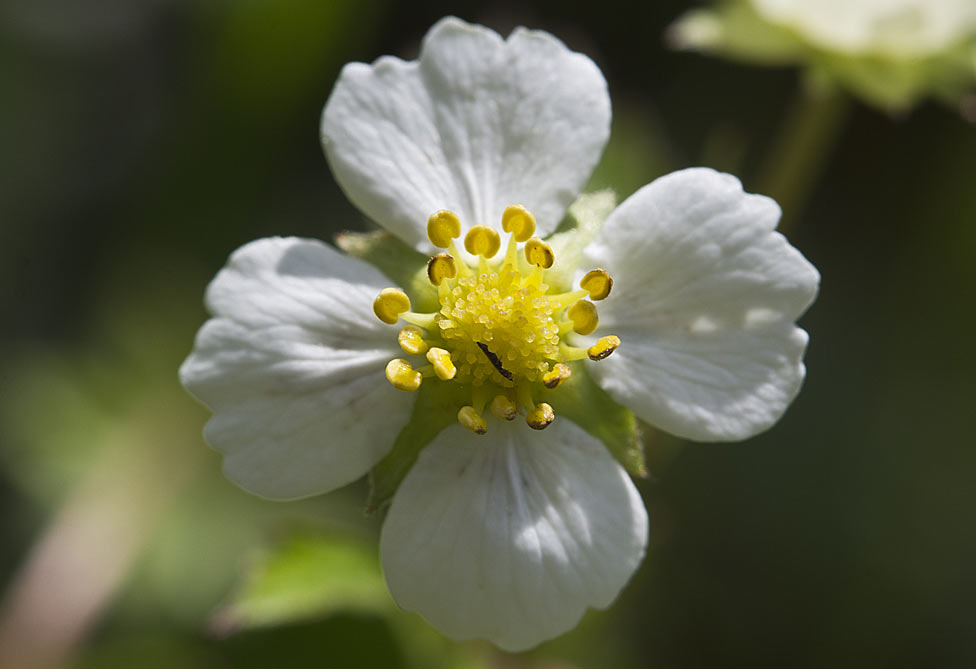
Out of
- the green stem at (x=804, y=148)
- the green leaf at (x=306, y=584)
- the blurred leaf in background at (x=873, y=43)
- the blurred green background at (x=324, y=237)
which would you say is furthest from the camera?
the blurred green background at (x=324, y=237)

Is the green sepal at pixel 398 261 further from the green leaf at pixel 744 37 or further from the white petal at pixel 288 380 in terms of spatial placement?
the green leaf at pixel 744 37

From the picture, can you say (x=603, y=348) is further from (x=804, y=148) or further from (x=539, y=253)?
(x=804, y=148)

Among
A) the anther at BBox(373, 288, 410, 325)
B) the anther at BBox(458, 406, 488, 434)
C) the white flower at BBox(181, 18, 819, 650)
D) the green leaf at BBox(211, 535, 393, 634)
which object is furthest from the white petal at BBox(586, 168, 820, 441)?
the green leaf at BBox(211, 535, 393, 634)

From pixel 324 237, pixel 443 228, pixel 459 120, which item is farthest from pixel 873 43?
pixel 324 237

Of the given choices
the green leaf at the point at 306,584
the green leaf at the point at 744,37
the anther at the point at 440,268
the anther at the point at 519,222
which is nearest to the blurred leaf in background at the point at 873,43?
the green leaf at the point at 744,37

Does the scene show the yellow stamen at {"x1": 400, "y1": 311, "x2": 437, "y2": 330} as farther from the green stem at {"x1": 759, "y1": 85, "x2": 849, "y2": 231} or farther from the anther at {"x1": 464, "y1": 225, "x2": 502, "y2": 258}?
the green stem at {"x1": 759, "y1": 85, "x2": 849, "y2": 231}

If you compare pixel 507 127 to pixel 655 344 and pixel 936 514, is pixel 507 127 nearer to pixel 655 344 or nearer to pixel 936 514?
pixel 655 344

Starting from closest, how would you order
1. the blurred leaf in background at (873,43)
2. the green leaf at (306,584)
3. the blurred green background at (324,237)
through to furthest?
the green leaf at (306,584) < the blurred leaf in background at (873,43) < the blurred green background at (324,237)
